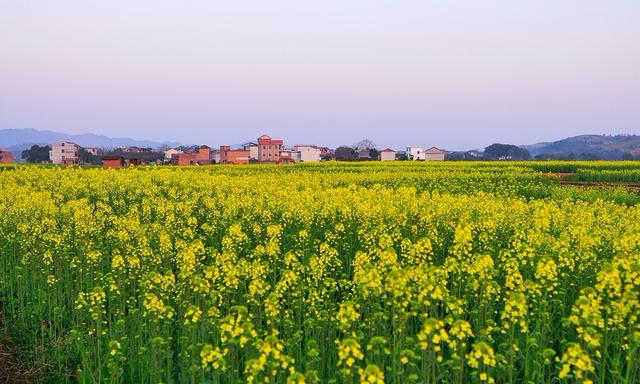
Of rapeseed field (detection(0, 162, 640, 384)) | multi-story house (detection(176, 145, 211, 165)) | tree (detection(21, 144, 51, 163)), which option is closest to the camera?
rapeseed field (detection(0, 162, 640, 384))

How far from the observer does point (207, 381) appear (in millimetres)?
6863

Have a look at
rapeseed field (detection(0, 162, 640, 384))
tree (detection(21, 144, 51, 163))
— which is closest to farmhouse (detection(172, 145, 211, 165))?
tree (detection(21, 144, 51, 163))

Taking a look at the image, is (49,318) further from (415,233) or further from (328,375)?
(415,233)

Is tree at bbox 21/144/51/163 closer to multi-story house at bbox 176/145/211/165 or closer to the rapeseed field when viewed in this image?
multi-story house at bbox 176/145/211/165

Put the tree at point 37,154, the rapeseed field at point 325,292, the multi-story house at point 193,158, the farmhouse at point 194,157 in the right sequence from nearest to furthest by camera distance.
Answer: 1. the rapeseed field at point 325,292
2. the multi-story house at point 193,158
3. the farmhouse at point 194,157
4. the tree at point 37,154

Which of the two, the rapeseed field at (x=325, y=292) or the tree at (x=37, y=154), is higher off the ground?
the tree at (x=37, y=154)

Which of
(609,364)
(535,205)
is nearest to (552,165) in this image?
(535,205)

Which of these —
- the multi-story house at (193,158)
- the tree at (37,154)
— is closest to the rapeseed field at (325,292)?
the multi-story house at (193,158)

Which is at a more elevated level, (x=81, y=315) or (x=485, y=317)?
→ (x=485, y=317)

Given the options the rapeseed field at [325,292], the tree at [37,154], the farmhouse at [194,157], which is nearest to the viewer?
the rapeseed field at [325,292]

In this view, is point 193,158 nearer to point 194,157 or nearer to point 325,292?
point 194,157

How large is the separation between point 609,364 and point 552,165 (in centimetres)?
5708

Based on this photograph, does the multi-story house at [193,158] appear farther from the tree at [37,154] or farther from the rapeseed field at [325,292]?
the rapeseed field at [325,292]

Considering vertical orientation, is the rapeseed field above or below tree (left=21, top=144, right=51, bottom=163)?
below
